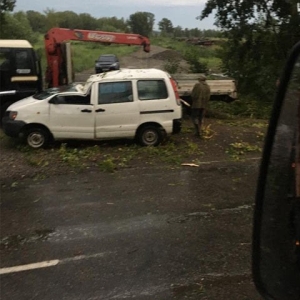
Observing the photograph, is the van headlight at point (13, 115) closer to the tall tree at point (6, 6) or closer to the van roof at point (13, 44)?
the van roof at point (13, 44)

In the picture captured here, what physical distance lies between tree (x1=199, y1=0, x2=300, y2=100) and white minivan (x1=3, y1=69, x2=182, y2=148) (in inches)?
313

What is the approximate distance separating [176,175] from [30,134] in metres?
3.79

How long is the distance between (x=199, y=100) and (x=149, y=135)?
1.69 metres

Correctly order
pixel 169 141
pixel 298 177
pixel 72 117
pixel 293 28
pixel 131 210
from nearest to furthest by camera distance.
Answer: pixel 298 177 < pixel 131 210 < pixel 72 117 < pixel 169 141 < pixel 293 28

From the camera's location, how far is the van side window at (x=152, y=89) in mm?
11305

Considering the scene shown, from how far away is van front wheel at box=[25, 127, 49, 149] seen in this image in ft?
36.6

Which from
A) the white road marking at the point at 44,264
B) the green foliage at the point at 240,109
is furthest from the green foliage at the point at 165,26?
the white road marking at the point at 44,264

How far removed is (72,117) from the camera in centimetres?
1112

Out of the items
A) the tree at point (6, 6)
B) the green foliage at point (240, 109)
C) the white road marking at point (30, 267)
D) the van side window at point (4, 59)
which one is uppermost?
the tree at point (6, 6)

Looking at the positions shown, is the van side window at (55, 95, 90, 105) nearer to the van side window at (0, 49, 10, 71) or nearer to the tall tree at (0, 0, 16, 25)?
the van side window at (0, 49, 10, 71)

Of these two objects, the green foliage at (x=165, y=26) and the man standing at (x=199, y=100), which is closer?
the man standing at (x=199, y=100)

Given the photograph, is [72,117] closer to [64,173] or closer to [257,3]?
[64,173]

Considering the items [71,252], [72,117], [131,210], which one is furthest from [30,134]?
[71,252]

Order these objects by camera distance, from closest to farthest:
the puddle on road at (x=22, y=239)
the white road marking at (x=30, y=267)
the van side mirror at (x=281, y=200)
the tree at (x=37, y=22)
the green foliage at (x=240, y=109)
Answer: the van side mirror at (x=281, y=200) < the white road marking at (x=30, y=267) < the puddle on road at (x=22, y=239) < the green foliage at (x=240, y=109) < the tree at (x=37, y=22)
